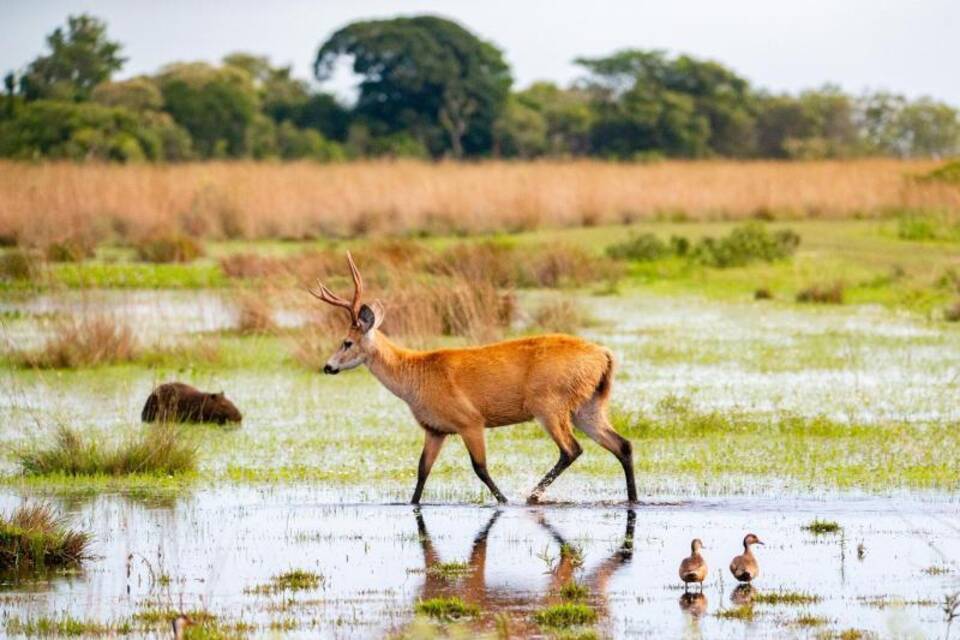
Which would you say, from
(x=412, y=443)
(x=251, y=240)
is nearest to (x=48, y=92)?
(x=251, y=240)

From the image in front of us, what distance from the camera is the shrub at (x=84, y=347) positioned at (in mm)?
18703

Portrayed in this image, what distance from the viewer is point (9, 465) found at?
536 inches

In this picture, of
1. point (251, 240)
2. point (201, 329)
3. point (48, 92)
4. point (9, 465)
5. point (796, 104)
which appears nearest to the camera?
point (9, 465)

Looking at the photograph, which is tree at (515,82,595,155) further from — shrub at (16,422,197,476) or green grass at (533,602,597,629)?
green grass at (533,602,597,629)

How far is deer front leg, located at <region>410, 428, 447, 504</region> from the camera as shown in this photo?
11828 mm

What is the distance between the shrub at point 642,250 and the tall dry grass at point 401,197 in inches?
194

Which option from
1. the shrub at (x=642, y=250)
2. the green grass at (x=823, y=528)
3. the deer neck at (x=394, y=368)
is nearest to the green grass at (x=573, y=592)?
the green grass at (x=823, y=528)

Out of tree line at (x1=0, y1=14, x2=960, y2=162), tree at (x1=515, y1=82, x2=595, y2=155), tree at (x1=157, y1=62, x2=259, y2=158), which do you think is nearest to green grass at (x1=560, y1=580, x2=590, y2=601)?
tree line at (x1=0, y1=14, x2=960, y2=162)

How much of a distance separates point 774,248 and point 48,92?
100ft

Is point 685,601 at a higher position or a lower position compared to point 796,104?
lower

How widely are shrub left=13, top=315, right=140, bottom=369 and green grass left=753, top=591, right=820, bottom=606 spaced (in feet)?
35.8

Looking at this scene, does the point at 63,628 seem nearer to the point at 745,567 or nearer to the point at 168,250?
the point at 745,567

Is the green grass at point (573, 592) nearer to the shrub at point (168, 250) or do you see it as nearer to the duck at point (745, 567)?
the duck at point (745, 567)

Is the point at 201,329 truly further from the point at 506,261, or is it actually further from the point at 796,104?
the point at 796,104
